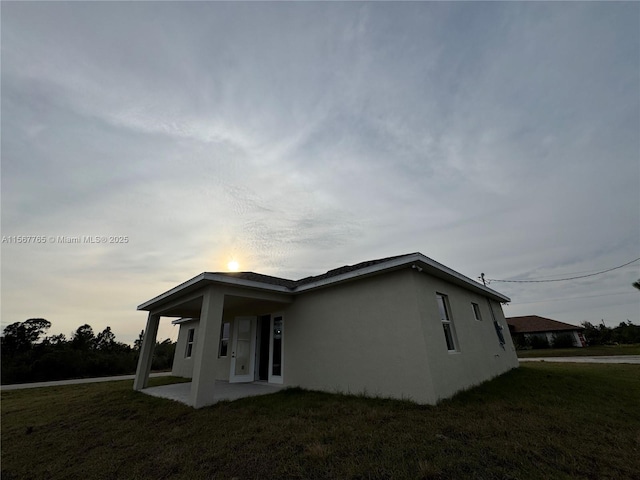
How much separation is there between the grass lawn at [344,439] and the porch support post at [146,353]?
275 centimetres

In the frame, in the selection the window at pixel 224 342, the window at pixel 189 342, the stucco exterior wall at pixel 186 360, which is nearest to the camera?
the stucco exterior wall at pixel 186 360

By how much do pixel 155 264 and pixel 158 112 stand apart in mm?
6118

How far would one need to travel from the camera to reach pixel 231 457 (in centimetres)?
327

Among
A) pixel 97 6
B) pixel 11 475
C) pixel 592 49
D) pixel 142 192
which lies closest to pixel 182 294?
pixel 142 192

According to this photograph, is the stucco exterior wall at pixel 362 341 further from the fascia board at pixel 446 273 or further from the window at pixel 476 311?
the window at pixel 476 311

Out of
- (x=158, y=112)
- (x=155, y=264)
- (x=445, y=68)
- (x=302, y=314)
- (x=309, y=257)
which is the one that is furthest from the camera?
(x=309, y=257)

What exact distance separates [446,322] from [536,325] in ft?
110

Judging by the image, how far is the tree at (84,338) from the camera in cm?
2080

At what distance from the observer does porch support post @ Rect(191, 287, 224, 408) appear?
5.69 metres

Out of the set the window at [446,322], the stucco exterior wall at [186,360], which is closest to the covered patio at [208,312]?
the stucco exterior wall at [186,360]

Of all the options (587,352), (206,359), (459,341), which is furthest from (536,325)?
(206,359)

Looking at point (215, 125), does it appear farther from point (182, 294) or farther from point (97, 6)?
point (182, 294)

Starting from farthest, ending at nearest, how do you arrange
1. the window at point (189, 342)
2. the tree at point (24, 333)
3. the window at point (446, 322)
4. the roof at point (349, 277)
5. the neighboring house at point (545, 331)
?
the neighboring house at point (545, 331) → the tree at point (24, 333) → the window at point (189, 342) → the window at point (446, 322) → the roof at point (349, 277)

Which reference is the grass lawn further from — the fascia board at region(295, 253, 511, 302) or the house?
the fascia board at region(295, 253, 511, 302)
